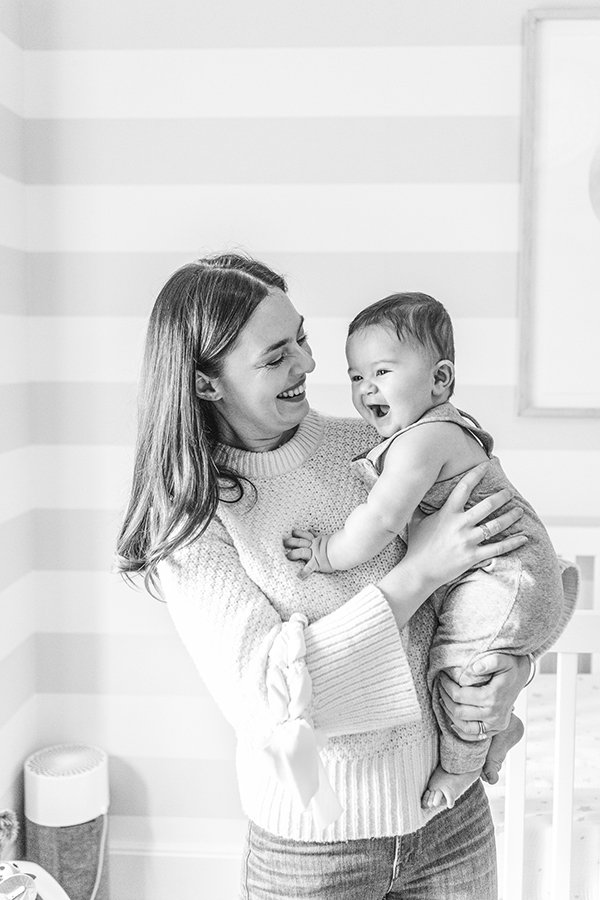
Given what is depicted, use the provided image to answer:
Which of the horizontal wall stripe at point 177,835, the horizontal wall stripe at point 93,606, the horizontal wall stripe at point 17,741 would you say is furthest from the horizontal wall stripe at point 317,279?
the horizontal wall stripe at point 177,835

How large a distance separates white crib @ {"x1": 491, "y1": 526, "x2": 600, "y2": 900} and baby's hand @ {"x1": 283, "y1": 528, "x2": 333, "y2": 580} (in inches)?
33.5

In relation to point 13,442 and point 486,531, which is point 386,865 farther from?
point 13,442

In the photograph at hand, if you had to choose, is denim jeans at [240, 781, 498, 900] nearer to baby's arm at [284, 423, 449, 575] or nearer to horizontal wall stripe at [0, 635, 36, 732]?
baby's arm at [284, 423, 449, 575]

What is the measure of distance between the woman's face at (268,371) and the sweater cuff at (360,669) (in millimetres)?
256

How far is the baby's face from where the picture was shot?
47.9 inches

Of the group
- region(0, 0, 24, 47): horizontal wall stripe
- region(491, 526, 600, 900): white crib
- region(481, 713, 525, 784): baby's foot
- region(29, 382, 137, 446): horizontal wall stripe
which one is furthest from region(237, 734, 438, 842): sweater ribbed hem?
region(0, 0, 24, 47): horizontal wall stripe

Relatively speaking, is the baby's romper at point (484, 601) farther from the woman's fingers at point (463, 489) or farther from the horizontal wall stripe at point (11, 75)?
Answer: the horizontal wall stripe at point (11, 75)

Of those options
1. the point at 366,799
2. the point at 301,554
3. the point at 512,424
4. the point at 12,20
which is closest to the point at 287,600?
the point at 301,554

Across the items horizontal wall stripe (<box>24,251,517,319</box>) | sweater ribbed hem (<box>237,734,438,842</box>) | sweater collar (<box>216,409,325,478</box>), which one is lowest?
sweater ribbed hem (<box>237,734,438,842</box>)

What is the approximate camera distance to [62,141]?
2166 mm

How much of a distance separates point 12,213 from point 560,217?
4.10 feet

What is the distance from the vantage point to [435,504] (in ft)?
4.02

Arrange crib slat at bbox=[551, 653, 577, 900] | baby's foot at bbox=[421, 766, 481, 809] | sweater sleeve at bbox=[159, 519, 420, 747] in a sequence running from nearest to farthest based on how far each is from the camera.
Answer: sweater sleeve at bbox=[159, 519, 420, 747]
baby's foot at bbox=[421, 766, 481, 809]
crib slat at bbox=[551, 653, 577, 900]

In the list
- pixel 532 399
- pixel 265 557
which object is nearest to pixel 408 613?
pixel 265 557
